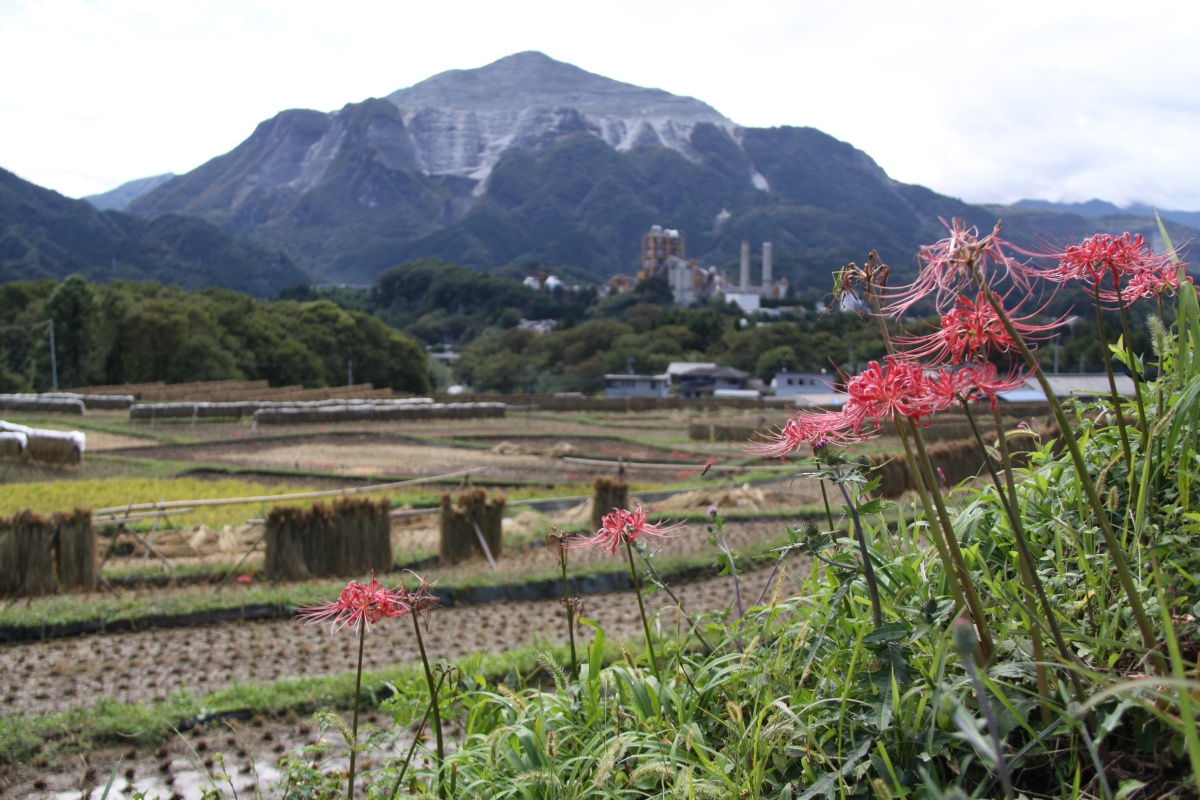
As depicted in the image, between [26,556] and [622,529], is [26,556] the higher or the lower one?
the lower one

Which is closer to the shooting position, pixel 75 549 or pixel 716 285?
pixel 75 549

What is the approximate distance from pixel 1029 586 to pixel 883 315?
2.13 feet

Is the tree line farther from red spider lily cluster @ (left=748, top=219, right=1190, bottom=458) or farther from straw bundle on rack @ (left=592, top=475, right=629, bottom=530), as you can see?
red spider lily cluster @ (left=748, top=219, right=1190, bottom=458)

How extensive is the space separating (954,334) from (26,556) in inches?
380

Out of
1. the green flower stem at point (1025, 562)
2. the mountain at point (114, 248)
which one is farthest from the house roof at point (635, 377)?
the mountain at point (114, 248)

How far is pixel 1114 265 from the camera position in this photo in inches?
78.4

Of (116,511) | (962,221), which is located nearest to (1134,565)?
(962,221)

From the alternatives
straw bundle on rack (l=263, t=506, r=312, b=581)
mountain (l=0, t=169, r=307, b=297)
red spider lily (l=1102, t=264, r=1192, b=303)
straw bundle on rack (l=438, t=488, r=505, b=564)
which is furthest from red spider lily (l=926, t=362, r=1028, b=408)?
mountain (l=0, t=169, r=307, b=297)

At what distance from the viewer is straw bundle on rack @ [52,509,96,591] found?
8.95 m

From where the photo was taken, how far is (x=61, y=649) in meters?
7.20

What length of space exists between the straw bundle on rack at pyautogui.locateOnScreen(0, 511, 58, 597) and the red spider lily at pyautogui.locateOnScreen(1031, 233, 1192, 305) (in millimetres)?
9578

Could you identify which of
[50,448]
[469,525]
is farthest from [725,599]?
[50,448]

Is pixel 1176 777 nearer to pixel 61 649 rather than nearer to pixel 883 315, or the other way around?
pixel 883 315

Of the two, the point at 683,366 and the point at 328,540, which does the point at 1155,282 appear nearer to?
the point at 328,540
